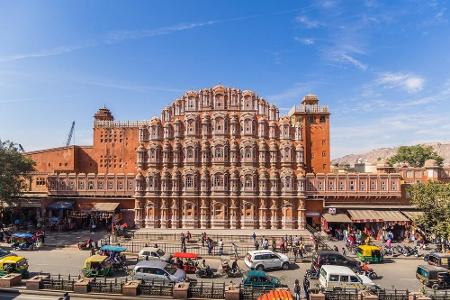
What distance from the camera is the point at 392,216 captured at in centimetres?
4675

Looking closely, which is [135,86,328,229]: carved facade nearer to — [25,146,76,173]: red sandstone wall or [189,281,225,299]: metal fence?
[25,146,76,173]: red sandstone wall

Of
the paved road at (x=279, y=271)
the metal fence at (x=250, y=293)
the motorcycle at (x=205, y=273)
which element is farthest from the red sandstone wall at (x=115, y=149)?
the metal fence at (x=250, y=293)

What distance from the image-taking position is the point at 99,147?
59.5 metres

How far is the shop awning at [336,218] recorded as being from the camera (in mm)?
46719

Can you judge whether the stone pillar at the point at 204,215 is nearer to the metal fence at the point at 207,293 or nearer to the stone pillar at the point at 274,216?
the stone pillar at the point at 274,216

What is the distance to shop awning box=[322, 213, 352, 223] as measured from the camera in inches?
1839

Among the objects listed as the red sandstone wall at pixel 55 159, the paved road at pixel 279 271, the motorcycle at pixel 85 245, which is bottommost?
the paved road at pixel 279 271

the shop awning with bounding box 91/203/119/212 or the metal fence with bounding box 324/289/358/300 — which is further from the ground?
the shop awning with bounding box 91/203/119/212

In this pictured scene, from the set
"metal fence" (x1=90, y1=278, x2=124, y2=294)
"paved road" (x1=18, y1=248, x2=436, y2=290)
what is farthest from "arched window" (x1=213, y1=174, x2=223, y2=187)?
"metal fence" (x1=90, y1=278, x2=124, y2=294)

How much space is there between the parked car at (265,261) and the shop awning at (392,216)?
2073 centimetres

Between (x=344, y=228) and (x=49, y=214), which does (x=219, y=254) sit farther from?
(x=49, y=214)

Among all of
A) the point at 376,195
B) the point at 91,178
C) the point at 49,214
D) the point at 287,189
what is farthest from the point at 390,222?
the point at 49,214

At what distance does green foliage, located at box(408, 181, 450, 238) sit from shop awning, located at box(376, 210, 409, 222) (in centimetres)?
353

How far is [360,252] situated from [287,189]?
15920 millimetres
